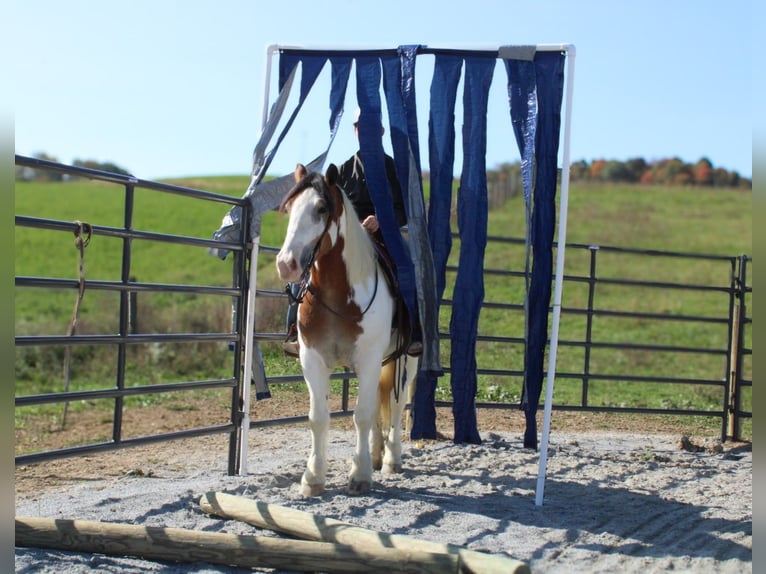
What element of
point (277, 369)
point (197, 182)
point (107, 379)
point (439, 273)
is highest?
point (197, 182)

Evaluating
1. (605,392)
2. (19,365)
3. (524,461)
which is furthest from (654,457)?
(19,365)

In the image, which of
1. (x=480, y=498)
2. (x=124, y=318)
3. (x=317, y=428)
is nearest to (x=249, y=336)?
(x=124, y=318)

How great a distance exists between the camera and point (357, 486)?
4871 millimetres

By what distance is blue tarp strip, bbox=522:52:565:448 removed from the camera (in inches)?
194

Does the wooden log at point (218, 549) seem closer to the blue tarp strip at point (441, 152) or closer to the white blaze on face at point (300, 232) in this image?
the white blaze on face at point (300, 232)

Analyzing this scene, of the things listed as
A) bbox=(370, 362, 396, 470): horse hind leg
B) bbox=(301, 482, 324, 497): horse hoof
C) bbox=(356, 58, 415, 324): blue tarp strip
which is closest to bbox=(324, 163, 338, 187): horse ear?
bbox=(356, 58, 415, 324): blue tarp strip

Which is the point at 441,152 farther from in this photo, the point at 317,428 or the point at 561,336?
the point at 561,336

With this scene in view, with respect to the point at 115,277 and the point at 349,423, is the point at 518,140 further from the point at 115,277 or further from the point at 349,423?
the point at 115,277

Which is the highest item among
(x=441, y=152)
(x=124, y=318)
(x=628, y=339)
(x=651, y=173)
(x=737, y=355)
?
(x=651, y=173)

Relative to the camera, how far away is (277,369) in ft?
21.1

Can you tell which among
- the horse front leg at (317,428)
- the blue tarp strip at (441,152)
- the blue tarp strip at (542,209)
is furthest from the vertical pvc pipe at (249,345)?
the blue tarp strip at (542,209)

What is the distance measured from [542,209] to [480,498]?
183 centimetres

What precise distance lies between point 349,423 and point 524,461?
7.30 ft

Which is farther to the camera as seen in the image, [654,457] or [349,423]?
[349,423]
